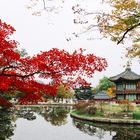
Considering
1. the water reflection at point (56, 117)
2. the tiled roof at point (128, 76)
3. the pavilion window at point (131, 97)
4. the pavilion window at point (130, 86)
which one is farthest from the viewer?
the pavilion window at point (130, 86)

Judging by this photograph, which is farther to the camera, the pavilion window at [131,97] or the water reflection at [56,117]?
the pavilion window at [131,97]

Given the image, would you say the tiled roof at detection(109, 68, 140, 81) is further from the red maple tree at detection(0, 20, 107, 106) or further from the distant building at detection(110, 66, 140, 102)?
the red maple tree at detection(0, 20, 107, 106)

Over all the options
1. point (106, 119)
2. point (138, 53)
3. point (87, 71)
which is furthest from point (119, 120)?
point (87, 71)

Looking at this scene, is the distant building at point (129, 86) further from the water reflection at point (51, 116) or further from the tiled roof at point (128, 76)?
the water reflection at point (51, 116)

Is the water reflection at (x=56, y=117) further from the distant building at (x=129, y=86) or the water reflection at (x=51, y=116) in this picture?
the distant building at (x=129, y=86)

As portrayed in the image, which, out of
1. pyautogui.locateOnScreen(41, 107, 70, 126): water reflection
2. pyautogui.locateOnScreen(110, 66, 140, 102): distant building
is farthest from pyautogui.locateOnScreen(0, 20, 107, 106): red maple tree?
pyautogui.locateOnScreen(110, 66, 140, 102): distant building

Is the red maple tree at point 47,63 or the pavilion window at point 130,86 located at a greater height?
the pavilion window at point 130,86

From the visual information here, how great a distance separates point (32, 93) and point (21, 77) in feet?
2.94

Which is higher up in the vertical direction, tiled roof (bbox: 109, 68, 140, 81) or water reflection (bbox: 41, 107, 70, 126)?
tiled roof (bbox: 109, 68, 140, 81)


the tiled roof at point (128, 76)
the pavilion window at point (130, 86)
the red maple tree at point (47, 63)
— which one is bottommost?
the red maple tree at point (47, 63)

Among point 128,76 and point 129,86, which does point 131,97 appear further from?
point 128,76

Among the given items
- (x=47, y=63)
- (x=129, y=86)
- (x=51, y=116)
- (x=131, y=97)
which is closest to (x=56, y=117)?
(x=51, y=116)

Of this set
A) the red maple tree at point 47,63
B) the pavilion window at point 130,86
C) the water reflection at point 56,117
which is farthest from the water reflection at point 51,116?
the red maple tree at point 47,63

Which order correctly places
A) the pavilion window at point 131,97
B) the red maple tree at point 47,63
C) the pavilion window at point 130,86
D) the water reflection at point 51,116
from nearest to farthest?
the red maple tree at point 47,63 → the water reflection at point 51,116 → the pavilion window at point 131,97 → the pavilion window at point 130,86
